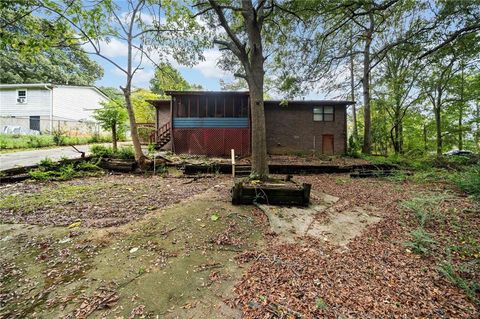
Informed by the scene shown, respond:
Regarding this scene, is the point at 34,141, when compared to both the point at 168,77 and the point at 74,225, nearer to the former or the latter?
the point at 168,77

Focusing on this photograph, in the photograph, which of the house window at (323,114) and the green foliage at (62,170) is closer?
the green foliage at (62,170)

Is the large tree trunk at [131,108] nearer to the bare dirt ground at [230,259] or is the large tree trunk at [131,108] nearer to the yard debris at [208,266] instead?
the bare dirt ground at [230,259]

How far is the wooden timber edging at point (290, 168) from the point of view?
9410mm

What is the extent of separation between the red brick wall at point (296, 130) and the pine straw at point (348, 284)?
1292 centimetres

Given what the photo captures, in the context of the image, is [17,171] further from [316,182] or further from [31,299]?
[316,182]

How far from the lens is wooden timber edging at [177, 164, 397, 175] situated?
9.41m

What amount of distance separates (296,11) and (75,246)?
25.4 ft

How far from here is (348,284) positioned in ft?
8.11

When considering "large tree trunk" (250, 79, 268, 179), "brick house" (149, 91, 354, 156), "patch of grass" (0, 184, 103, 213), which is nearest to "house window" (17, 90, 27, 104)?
"brick house" (149, 91, 354, 156)

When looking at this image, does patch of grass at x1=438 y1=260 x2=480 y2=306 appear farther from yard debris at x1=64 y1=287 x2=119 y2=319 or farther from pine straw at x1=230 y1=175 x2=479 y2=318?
yard debris at x1=64 y1=287 x2=119 y2=319

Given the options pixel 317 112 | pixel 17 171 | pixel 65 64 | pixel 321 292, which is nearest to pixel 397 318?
pixel 321 292

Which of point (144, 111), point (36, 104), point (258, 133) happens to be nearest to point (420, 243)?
point (258, 133)

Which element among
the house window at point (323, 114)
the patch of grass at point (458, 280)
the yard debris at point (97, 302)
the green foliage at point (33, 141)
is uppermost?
the house window at point (323, 114)

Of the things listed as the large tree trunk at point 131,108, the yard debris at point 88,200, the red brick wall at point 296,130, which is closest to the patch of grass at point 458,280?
the yard debris at point 88,200
